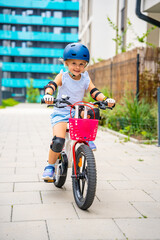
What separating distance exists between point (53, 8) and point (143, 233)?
217ft

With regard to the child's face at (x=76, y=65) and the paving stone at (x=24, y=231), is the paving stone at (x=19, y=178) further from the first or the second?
the child's face at (x=76, y=65)

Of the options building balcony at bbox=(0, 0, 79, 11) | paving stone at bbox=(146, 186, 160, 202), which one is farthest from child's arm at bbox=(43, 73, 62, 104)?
building balcony at bbox=(0, 0, 79, 11)

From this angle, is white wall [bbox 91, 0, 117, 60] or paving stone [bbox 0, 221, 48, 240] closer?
paving stone [bbox 0, 221, 48, 240]

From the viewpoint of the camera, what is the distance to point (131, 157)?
6461 millimetres

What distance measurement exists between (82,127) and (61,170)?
91 cm

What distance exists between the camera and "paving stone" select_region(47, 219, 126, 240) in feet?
9.41

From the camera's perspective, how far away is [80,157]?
3615 mm

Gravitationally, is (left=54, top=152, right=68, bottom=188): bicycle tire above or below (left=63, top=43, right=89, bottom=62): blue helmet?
below

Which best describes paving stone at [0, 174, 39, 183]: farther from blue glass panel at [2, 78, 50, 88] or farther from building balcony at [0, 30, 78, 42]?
building balcony at [0, 30, 78, 42]

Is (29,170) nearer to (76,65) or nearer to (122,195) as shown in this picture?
(122,195)

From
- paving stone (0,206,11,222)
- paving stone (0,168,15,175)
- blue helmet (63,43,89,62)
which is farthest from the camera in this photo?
paving stone (0,168,15,175)

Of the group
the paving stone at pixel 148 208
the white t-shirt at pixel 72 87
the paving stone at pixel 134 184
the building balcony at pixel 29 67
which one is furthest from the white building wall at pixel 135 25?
the building balcony at pixel 29 67

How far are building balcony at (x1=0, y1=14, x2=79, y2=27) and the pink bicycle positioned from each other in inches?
2518

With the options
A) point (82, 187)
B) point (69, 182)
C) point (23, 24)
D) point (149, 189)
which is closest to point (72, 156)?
point (82, 187)
